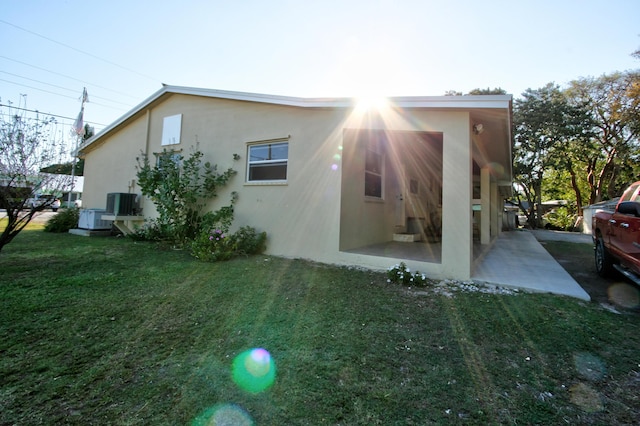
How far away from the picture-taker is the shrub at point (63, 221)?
9844 millimetres

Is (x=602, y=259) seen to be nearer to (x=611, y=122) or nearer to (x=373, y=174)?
(x=373, y=174)

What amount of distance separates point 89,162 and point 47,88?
31.4 ft

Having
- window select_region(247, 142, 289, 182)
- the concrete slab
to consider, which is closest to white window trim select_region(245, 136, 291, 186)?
window select_region(247, 142, 289, 182)

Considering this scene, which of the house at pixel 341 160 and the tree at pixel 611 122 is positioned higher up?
the tree at pixel 611 122

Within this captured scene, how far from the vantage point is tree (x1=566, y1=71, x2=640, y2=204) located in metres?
16.6

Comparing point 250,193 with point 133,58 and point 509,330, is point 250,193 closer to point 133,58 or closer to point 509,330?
point 509,330

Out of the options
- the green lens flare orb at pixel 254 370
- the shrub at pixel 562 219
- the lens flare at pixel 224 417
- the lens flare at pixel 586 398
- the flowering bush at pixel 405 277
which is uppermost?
the shrub at pixel 562 219

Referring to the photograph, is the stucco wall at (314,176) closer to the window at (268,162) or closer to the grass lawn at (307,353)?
the window at (268,162)

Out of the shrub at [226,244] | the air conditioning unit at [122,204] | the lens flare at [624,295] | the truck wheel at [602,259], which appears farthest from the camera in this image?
the air conditioning unit at [122,204]

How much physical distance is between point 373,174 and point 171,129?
621 cm

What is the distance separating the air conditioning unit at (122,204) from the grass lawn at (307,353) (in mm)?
4585

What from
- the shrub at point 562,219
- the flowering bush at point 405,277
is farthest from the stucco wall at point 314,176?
the shrub at point 562,219

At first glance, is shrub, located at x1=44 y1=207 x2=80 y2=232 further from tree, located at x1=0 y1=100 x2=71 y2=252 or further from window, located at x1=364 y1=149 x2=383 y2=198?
window, located at x1=364 y1=149 x2=383 y2=198

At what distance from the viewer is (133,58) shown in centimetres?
1023
